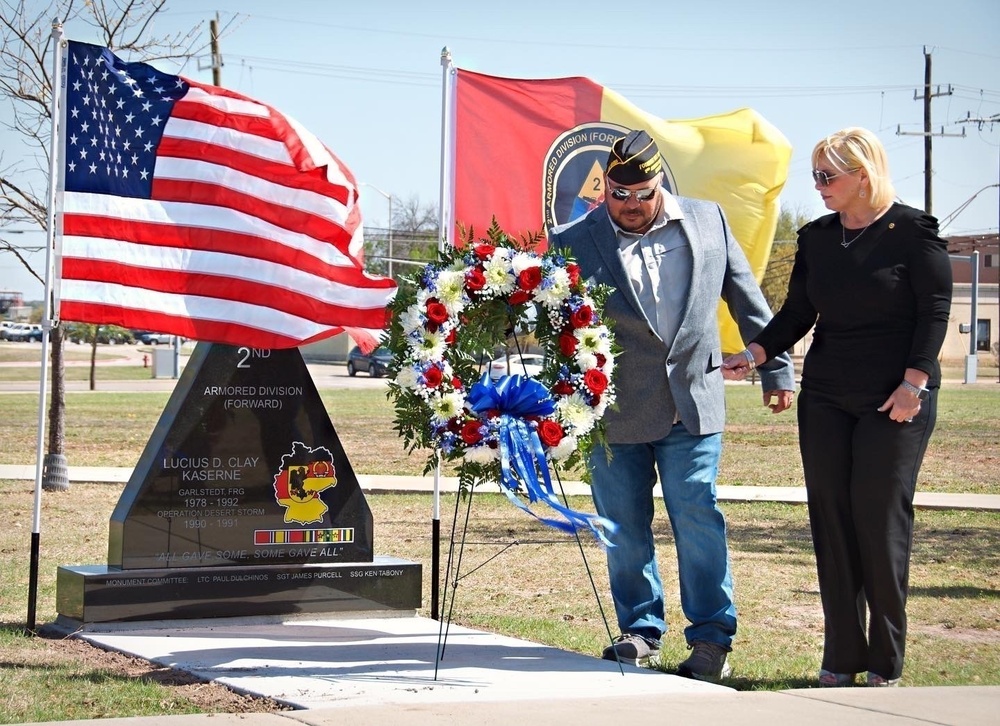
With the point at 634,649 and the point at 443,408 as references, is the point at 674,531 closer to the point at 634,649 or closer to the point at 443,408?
the point at 634,649

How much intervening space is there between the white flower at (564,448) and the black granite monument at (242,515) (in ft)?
6.73

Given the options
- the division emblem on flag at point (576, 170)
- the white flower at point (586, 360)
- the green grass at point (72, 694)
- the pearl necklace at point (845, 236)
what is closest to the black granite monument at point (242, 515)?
the green grass at point (72, 694)

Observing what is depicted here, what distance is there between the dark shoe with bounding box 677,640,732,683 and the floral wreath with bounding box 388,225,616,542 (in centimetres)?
72

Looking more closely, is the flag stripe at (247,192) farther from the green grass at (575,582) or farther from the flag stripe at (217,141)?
the green grass at (575,582)

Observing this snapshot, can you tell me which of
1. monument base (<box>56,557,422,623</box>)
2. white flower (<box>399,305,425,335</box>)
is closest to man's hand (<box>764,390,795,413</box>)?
white flower (<box>399,305,425,335</box>)

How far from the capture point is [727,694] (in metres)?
5.45

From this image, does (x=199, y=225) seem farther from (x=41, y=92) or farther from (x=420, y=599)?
(x=41, y=92)

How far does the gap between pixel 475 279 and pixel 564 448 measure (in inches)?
33.1

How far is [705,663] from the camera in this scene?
6.03m

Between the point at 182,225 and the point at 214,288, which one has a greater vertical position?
the point at 182,225

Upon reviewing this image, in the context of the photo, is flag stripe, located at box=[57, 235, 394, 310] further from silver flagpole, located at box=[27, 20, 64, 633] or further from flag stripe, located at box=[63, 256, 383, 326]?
silver flagpole, located at box=[27, 20, 64, 633]

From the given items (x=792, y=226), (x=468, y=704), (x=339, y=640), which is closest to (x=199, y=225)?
(x=339, y=640)

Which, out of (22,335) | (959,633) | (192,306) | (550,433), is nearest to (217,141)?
(192,306)

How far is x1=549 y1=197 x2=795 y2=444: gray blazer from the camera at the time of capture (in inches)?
244
